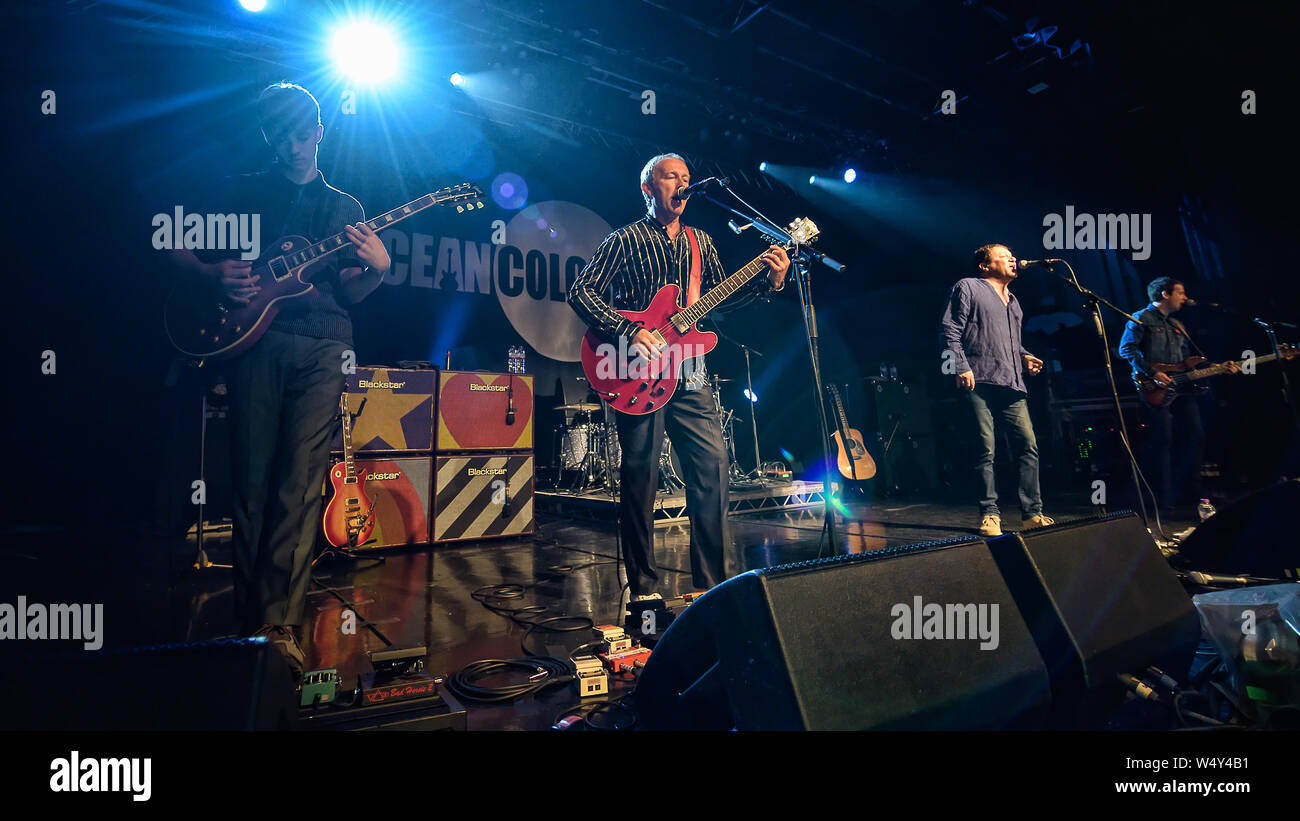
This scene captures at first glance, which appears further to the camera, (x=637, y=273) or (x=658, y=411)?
(x=637, y=273)

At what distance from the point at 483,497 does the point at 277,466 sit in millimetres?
3206

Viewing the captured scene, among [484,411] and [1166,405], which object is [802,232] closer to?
[484,411]

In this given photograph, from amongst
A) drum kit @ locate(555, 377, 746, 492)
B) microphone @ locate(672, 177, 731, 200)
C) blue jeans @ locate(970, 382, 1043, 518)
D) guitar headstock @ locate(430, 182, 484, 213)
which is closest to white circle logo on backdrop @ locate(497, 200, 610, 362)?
drum kit @ locate(555, 377, 746, 492)

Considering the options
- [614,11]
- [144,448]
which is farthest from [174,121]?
[614,11]

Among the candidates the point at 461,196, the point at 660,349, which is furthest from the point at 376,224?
the point at 660,349

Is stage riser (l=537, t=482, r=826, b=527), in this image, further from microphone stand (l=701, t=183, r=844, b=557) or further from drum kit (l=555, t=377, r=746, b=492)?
microphone stand (l=701, t=183, r=844, b=557)

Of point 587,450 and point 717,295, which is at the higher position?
point 717,295

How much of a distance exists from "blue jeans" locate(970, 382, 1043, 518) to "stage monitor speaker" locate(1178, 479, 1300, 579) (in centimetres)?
135

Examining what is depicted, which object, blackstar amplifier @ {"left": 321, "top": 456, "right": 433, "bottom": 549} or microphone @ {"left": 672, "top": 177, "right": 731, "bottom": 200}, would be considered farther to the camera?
blackstar amplifier @ {"left": 321, "top": 456, "right": 433, "bottom": 549}

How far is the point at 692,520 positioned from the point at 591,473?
4.56 metres

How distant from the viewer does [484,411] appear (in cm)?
562

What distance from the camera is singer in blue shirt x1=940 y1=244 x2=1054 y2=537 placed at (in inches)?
174
